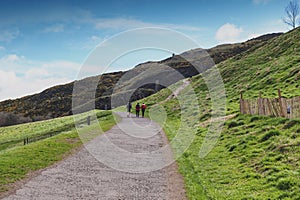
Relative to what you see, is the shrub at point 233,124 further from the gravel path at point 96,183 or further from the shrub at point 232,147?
the gravel path at point 96,183

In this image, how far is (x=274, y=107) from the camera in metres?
21.0

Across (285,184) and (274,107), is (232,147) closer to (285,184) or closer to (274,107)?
(274,107)

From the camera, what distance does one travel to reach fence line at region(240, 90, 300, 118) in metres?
18.1

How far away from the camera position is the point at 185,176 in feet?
47.0

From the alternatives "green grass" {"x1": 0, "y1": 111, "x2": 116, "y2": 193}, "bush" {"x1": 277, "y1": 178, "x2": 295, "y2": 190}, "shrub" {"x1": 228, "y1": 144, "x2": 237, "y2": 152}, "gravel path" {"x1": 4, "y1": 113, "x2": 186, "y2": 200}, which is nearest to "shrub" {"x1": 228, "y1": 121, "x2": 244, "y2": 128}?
"shrub" {"x1": 228, "y1": 144, "x2": 237, "y2": 152}

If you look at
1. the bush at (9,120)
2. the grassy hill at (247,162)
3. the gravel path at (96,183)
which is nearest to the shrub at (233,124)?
the grassy hill at (247,162)

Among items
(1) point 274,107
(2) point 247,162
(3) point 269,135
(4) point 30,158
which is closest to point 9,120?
(4) point 30,158

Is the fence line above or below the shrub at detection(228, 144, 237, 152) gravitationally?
above

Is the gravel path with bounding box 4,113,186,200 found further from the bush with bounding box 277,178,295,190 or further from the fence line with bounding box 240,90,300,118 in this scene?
the fence line with bounding box 240,90,300,118

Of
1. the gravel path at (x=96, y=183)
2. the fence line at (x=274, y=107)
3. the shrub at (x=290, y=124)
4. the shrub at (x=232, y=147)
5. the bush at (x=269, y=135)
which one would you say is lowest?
the gravel path at (x=96, y=183)

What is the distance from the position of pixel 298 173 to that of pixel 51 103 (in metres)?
182

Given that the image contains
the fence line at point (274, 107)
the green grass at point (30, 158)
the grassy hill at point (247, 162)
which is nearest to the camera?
the grassy hill at point (247, 162)

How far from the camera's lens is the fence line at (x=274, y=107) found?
59.4ft

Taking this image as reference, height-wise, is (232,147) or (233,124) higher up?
(233,124)
